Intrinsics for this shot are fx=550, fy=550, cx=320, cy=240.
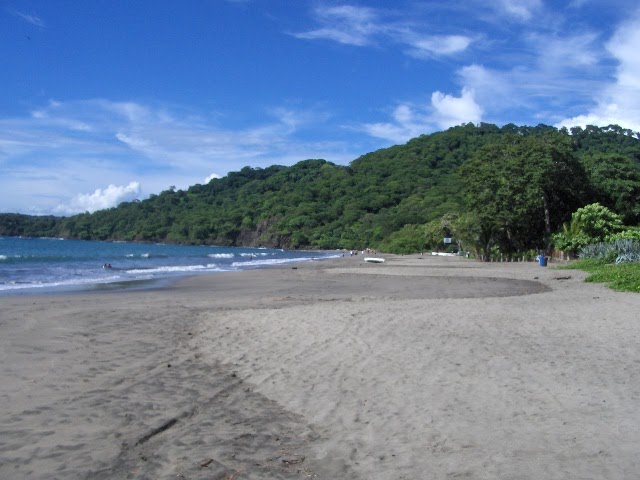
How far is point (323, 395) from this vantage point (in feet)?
20.5

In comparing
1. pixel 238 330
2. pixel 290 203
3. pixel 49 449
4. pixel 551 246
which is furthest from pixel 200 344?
pixel 290 203

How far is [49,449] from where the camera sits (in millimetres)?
4555

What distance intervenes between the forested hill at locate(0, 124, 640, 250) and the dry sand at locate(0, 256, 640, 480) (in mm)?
33176

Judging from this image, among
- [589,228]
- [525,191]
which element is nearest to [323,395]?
[589,228]

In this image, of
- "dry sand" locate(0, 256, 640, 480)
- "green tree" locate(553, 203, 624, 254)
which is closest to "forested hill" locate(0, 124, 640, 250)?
"green tree" locate(553, 203, 624, 254)

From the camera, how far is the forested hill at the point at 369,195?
42656 mm

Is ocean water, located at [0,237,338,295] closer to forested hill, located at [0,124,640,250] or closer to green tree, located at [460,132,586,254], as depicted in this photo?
green tree, located at [460,132,586,254]

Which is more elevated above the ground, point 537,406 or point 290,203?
point 290,203

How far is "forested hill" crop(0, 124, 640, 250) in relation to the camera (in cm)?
4266

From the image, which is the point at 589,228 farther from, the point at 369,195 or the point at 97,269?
the point at 369,195

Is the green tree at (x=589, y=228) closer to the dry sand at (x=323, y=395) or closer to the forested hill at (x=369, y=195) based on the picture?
the forested hill at (x=369, y=195)

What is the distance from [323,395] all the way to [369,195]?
118 m

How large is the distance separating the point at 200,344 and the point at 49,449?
4.62 metres

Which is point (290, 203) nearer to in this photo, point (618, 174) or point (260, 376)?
point (618, 174)
